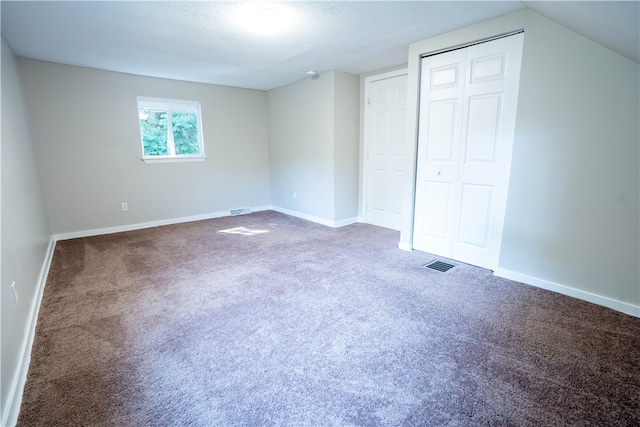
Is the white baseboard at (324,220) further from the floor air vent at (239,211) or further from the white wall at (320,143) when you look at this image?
the floor air vent at (239,211)

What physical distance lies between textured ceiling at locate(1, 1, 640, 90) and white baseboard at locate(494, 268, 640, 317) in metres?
1.66

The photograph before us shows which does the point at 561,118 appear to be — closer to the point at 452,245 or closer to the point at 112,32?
the point at 452,245

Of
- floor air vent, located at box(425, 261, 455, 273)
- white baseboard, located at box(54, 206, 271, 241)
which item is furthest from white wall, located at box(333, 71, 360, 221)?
white baseboard, located at box(54, 206, 271, 241)

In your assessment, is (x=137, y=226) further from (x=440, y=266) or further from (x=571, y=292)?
(x=571, y=292)

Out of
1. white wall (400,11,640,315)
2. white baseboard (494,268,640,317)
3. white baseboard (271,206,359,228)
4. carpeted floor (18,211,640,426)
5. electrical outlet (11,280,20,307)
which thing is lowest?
carpeted floor (18,211,640,426)

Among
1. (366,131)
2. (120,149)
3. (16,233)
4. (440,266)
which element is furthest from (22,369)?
(366,131)

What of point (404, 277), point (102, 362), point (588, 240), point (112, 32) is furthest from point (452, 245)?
point (112, 32)

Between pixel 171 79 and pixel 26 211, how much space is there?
9.57ft

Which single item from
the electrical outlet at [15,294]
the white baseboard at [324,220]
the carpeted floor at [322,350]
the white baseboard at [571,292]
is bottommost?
the carpeted floor at [322,350]

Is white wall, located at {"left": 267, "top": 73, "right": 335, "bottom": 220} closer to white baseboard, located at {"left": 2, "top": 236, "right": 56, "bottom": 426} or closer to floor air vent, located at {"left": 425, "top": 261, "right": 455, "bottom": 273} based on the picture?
floor air vent, located at {"left": 425, "top": 261, "right": 455, "bottom": 273}

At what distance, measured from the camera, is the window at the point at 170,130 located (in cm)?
464

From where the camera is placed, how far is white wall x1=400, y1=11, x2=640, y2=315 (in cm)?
207

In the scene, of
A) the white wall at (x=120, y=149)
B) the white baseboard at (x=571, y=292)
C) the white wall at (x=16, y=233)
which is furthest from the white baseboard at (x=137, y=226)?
the white baseboard at (x=571, y=292)

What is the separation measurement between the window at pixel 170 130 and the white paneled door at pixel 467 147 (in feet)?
12.1
